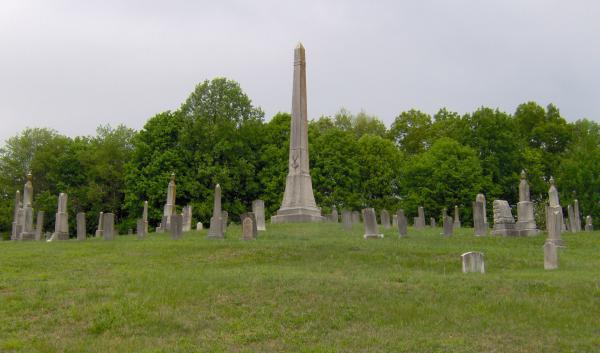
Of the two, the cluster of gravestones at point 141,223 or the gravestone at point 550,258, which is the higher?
the cluster of gravestones at point 141,223

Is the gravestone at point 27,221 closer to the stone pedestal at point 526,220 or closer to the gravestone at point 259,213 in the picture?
the gravestone at point 259,213

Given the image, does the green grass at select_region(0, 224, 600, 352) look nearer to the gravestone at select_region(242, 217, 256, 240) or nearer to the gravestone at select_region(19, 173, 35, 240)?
the gravestone at select_region(242, 217, 256, 240)

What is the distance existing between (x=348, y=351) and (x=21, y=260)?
985 cm

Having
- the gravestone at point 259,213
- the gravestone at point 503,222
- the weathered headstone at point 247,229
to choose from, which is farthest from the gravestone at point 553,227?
the gravestone at point 259,213

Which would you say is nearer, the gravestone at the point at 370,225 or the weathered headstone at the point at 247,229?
the weathered headstone at the point at 247,229

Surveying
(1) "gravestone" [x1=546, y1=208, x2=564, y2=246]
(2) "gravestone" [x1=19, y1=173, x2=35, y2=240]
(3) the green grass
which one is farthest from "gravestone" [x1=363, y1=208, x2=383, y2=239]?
(2) "gravestone" [x1=19, y1=173, x2=35, y2=240]

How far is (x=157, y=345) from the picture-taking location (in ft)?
26.6

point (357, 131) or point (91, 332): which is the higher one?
point (357, 131)

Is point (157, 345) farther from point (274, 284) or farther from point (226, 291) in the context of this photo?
point (274, 284)

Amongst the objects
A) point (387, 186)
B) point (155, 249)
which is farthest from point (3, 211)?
point (155, 249)

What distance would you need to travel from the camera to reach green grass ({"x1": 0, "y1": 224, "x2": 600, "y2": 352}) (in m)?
8.23

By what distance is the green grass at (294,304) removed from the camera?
27.0 ft

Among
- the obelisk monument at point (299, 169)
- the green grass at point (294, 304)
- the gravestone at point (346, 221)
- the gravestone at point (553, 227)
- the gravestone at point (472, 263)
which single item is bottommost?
the green grass at point (294, 304)

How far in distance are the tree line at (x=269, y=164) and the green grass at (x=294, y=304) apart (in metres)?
24.5
